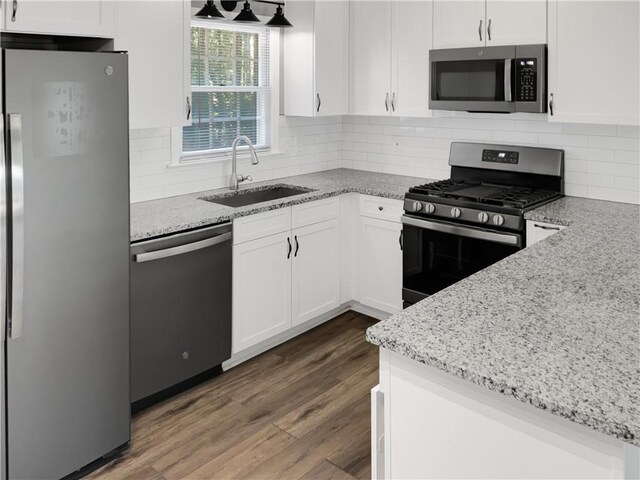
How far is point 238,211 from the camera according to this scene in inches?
130

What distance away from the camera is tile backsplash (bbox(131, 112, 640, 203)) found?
350cm

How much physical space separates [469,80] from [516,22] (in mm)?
397

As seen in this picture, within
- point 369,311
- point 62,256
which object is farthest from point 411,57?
point 62,256

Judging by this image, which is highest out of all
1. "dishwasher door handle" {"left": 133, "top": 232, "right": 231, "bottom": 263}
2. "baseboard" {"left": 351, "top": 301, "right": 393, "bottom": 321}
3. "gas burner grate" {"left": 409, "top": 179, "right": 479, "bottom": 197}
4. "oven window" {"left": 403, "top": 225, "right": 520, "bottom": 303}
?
"gas burner grate" {"left": 409, "top": 179, "right": 479, "bottom": 197}

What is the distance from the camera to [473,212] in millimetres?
3428

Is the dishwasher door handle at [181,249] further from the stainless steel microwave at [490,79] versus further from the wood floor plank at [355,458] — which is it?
the stainless steel microwave at [490,79]

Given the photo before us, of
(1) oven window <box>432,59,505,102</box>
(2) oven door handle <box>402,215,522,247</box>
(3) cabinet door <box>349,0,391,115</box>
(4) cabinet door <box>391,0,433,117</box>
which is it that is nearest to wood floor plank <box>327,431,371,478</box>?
(2) oven door handle <box>402,215,522,247</box>

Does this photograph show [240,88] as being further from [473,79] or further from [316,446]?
[316,446]

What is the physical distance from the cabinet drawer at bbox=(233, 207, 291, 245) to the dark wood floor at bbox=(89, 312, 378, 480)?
765 millimetres

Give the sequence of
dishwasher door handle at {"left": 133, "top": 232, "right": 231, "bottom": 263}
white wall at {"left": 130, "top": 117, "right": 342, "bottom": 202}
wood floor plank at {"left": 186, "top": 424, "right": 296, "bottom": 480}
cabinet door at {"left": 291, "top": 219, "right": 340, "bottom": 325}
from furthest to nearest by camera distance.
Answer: cabinet door at {"left": 291, "top": 219, "right": 340, "bottom": 325} → white wall at {"left": 130, "top": 117, "right": 342, "bottom": 202} → dishwasher door handle at {"left": 133, "top": 232, "right": 231, "bottom": 263} → wood floor plank at {"left": 186, "top": 424, "right": 296, "bottom": 480}

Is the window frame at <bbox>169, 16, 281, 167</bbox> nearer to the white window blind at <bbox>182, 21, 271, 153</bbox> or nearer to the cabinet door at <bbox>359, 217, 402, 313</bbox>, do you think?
the white window blind at <bbox>182, 21, 271, 153</bbox>

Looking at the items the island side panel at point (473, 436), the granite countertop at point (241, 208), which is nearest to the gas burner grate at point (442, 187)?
the granite countertop at point (241, 208)

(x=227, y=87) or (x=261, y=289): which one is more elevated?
(x=227, y=87)

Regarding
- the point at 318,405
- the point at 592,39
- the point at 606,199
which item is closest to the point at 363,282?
the point at 318,405
